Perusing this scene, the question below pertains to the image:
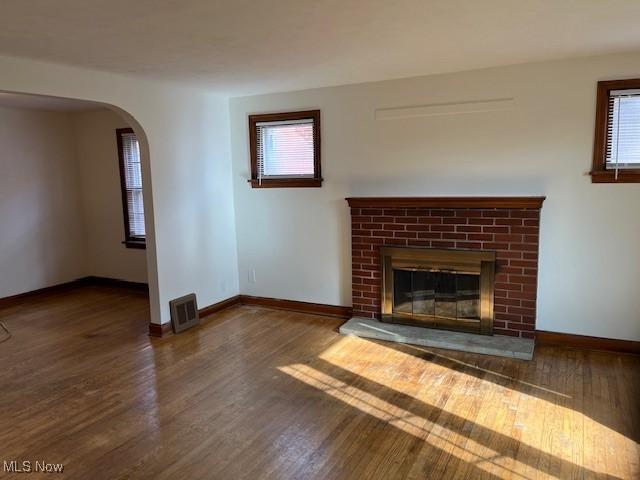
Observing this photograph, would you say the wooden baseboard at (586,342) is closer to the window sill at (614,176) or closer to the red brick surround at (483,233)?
the red brick surround at (483,233)

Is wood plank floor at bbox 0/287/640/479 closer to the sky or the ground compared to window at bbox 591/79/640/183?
closer to the ground

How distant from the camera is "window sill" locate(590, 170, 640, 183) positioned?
3551 mm

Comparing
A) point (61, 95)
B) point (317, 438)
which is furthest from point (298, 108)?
point (317, 438)

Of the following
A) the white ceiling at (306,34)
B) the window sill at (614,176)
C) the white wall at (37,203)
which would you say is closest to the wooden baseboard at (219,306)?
the white ceiling at (306,34)

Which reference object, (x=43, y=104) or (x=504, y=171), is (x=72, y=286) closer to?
(x=43, y=104)

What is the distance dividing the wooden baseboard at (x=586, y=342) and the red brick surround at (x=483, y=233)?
5.6 inches

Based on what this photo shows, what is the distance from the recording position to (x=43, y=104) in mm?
5492

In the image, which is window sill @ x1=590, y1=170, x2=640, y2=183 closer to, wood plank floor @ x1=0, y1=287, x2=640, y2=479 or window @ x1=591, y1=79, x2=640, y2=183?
window @ x1=591, y1=79, x2=640, y2=183

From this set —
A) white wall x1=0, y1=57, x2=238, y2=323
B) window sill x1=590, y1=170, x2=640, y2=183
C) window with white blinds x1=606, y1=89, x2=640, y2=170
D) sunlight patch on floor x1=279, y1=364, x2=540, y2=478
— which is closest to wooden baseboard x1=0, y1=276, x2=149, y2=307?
white wall x1=0, y1=57, x2=238, y2=323

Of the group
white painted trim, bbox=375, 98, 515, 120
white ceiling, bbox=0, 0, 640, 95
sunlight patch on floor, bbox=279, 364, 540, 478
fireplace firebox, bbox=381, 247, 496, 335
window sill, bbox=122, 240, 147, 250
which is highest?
white ceiling, bbox=0, 0, 640, 95

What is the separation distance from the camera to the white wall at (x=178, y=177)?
3883mm

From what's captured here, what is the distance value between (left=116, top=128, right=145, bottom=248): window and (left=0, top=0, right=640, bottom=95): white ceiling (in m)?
2.36

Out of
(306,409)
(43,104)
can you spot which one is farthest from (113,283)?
(306,409)

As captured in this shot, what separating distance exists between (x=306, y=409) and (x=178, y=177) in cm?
261
